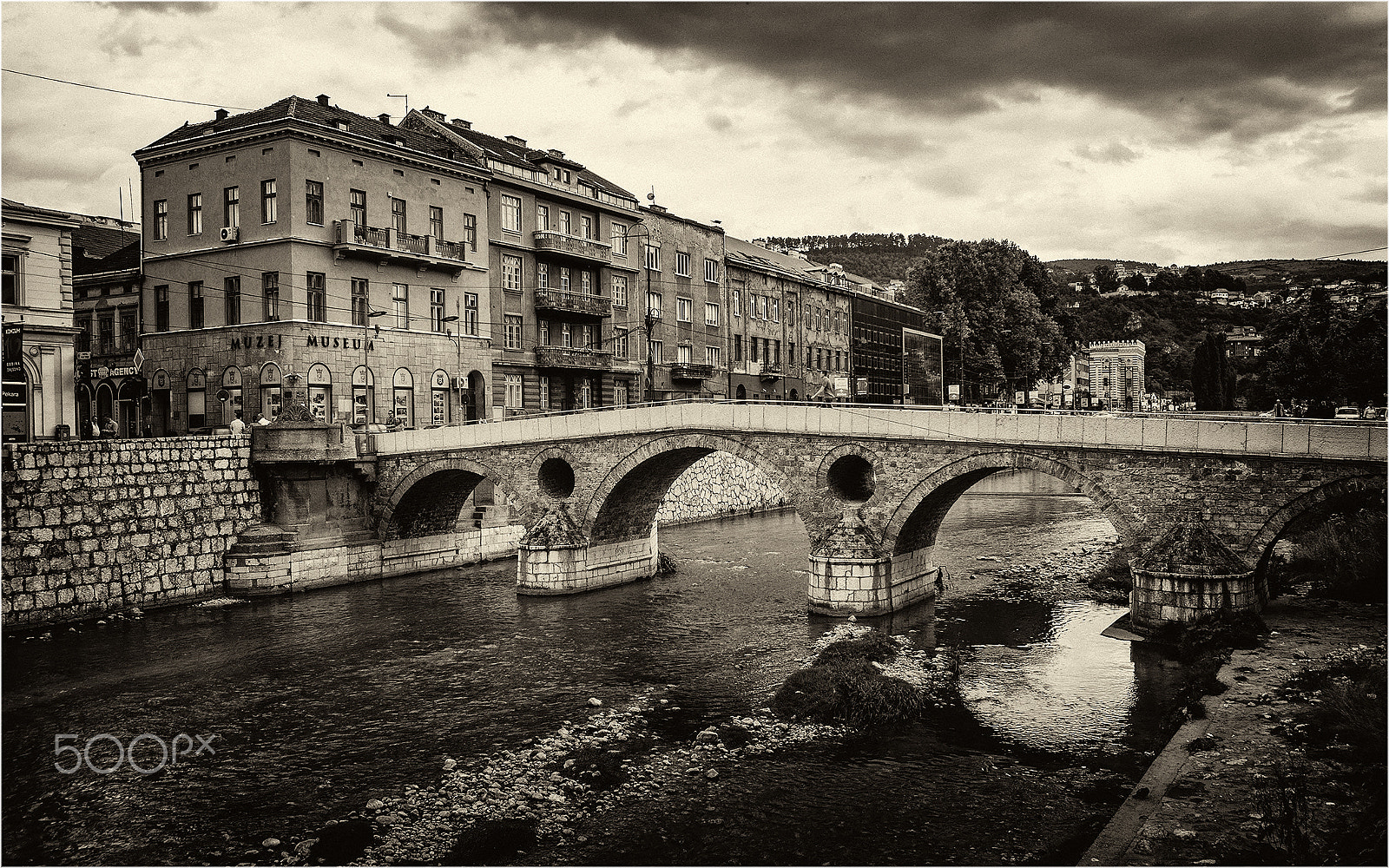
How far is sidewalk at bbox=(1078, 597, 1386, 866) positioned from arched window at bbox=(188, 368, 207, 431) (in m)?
32.9

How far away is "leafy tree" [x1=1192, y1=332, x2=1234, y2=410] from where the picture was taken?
242 feet

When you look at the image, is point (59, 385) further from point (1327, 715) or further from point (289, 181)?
point (1327, 715)

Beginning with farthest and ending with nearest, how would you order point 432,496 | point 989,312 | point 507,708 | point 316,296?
point 989,312, point 316,296, point 432,496, point 507,708

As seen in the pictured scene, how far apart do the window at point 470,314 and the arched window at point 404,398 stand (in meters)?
3.41

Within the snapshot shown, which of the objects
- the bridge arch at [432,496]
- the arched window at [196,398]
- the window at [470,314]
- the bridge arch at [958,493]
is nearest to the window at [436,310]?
the window at [470,314]

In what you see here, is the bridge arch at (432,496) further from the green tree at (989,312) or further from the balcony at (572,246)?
the green tree at (989,312)

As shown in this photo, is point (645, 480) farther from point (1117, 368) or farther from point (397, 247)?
point (1117, 368)

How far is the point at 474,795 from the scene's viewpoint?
1451 cm

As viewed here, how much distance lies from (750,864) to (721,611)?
560 inches

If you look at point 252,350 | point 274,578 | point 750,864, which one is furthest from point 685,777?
point 252,350

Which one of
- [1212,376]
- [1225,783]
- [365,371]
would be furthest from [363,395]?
[1212,376]

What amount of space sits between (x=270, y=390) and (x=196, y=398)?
3.91 metres

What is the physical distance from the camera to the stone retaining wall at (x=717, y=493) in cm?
4462

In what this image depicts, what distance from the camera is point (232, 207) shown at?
115 ft
